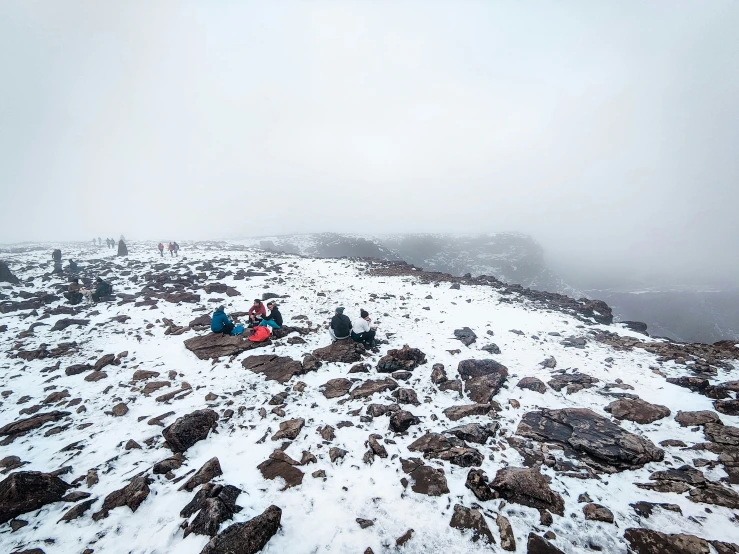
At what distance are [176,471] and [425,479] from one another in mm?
5833

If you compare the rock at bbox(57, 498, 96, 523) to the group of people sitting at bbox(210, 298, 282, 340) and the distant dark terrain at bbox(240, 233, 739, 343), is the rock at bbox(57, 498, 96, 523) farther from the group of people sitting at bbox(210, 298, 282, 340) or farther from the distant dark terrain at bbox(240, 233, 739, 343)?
the distant dark terrain at bbox(240, 233, 739, 343)

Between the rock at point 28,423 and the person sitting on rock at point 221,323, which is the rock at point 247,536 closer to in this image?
the rock at point 28,423

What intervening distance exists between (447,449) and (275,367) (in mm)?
6894

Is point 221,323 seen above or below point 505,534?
above

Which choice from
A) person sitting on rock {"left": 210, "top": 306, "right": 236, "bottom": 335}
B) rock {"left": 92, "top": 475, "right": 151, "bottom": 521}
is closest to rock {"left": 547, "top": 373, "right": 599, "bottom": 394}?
rock {"left": 92, "top": 475, "right": 151, "bottom": 521}

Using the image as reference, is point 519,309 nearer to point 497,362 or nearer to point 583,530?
point 497,362

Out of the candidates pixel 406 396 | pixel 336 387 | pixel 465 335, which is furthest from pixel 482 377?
pixel 336 387

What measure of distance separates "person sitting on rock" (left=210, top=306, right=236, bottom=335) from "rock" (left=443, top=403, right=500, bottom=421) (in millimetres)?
10371

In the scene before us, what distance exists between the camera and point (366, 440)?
7.47 metres

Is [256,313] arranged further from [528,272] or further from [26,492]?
[528,272]

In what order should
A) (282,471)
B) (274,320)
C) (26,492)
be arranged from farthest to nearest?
(274,320), (282,471), (26,492)

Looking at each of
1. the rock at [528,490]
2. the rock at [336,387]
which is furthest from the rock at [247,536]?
the rock at [528,490]

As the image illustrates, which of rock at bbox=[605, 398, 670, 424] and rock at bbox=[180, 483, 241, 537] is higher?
rock at bbox=[605, 398, 670, 424]

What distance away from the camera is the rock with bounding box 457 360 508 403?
30.5 feet
